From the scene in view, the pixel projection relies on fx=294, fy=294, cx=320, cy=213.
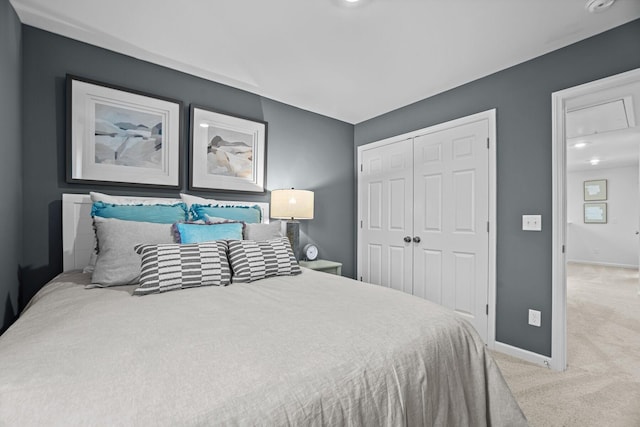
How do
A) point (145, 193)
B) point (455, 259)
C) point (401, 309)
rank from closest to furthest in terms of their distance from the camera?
1. point (401, 309)
2. point (145, 193)
3. point (455, 259)

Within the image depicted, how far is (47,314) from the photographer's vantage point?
3.84ft

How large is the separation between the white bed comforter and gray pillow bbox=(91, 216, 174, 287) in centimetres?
13

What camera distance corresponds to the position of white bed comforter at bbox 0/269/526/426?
2.07 feet

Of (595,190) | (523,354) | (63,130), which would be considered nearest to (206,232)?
(63,130)

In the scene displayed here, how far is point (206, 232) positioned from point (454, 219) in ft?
7.47

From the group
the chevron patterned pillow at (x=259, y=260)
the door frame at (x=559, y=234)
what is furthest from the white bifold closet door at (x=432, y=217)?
the chevron patterned pillow at (x=259, y=260)

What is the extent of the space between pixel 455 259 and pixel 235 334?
8.19ft

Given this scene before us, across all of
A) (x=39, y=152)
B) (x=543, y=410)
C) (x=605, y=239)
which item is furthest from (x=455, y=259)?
(x=605, y=239)

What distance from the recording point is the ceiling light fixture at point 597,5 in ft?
5.77

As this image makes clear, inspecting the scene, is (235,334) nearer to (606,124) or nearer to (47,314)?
(47,314)

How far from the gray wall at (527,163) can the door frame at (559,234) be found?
42 millimetres

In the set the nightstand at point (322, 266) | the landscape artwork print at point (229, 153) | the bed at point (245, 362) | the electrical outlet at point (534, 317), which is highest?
the landscape artwork print at point (229, 153)

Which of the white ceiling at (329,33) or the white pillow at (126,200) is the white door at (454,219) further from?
the white pillow at (126,200)

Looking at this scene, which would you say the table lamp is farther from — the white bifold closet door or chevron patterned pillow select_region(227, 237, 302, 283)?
the white bifold closet door
